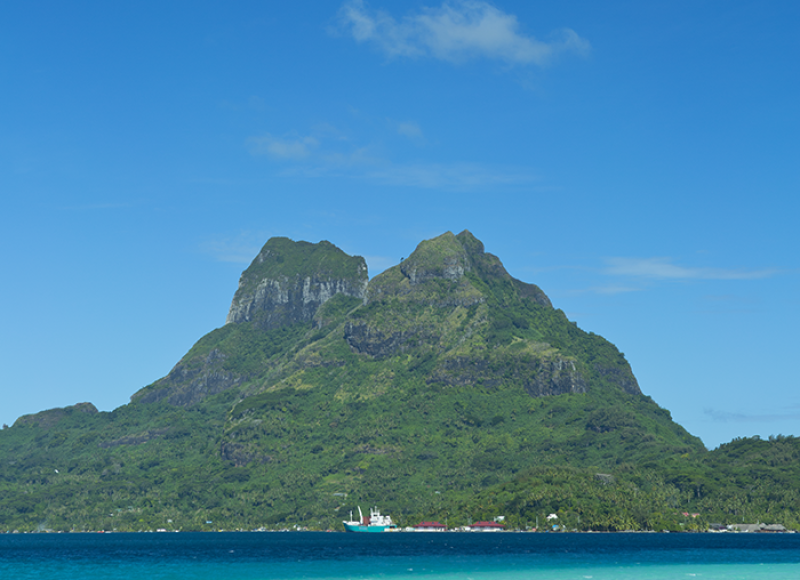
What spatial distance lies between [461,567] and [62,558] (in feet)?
332

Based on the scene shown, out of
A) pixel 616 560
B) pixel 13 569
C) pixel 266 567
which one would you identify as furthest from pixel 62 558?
pixel 616 560

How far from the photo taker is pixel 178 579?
13162 centimetres

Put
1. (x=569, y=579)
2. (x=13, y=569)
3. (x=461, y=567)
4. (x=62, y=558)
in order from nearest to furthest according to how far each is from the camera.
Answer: (x=569, y=579)
(x=461, y=567)
(x=13, y=569)
(x=62, y=558)

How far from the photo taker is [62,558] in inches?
7776

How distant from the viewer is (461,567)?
149 m

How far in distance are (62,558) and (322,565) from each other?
7698 centimetres

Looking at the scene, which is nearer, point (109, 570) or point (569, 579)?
point (569, 579)

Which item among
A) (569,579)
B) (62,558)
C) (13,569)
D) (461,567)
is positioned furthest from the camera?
(62,558)

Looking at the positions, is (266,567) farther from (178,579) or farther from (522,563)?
(522,563)

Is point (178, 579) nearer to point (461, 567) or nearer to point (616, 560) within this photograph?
point (461, 567)

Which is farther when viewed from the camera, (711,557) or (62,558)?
(62,558)

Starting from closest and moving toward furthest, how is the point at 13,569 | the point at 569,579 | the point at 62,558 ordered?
the point at 569,579 < the point at 13,569 < the point at 62,558

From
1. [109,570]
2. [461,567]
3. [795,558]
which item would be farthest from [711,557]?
[109,570]

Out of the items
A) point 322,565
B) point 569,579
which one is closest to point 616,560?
point 569,579
